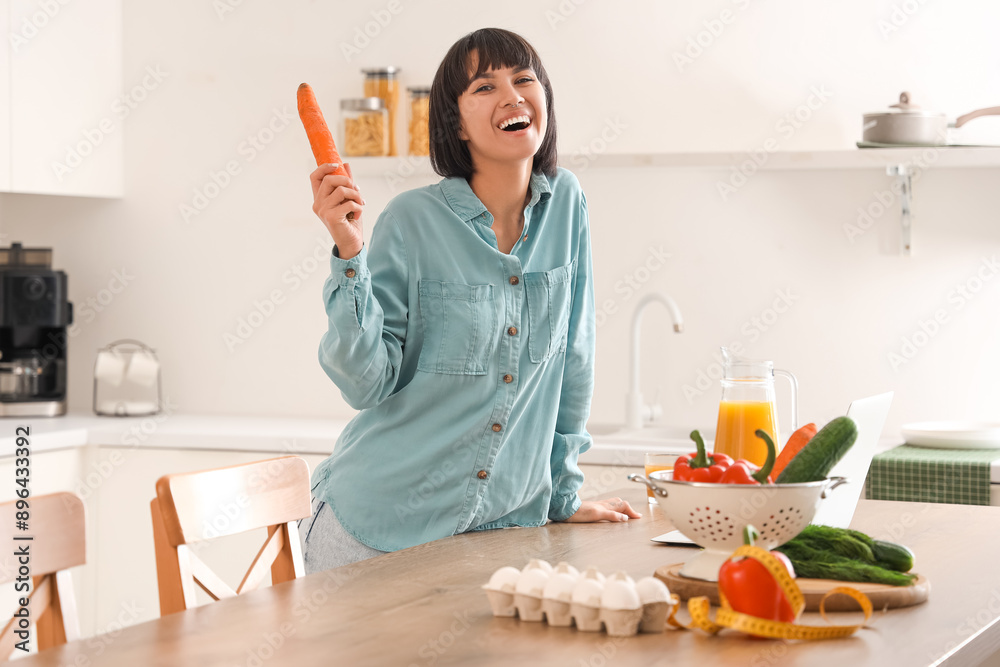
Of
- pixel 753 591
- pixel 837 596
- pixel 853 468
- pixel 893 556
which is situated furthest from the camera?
pixel 853 468

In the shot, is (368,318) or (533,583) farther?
(368,318)

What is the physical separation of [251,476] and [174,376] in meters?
2.04

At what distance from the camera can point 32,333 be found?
3.18 m

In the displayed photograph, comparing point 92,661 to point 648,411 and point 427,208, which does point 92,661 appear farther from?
point 648,411

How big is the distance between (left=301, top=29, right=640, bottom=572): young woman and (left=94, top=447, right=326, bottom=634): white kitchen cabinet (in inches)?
53.9

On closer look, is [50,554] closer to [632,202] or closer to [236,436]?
[236,436]

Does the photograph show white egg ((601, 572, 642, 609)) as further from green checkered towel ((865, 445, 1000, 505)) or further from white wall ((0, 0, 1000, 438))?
white wall ((0, 0, 1000, 438))

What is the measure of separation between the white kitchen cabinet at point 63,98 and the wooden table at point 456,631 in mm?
2238

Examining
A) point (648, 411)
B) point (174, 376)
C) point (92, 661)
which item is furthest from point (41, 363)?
point (92, 661)

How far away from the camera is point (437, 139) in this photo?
164 centimetres

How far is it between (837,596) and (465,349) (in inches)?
25.2

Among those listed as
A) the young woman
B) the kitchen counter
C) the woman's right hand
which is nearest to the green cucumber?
the young woman

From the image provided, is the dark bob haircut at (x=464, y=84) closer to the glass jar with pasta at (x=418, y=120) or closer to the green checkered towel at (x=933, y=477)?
the green checkered towel at (x=933, y=477)

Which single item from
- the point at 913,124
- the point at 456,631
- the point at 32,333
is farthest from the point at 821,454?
the point at 32,333
